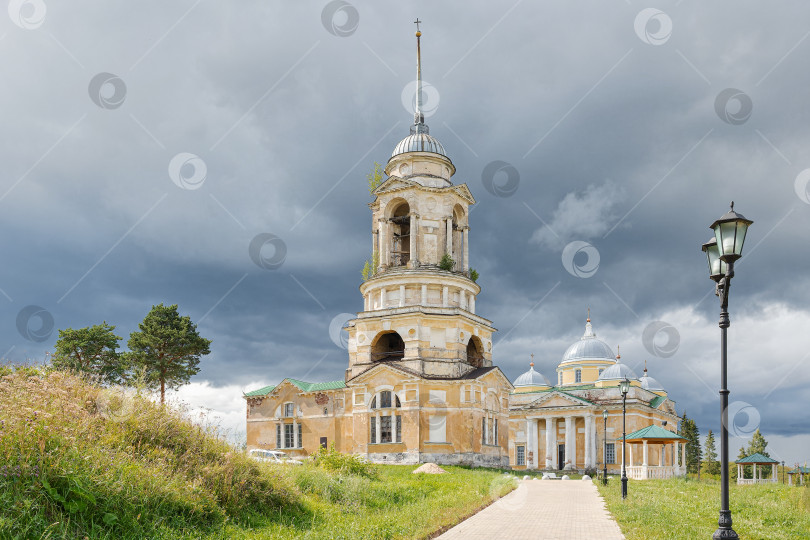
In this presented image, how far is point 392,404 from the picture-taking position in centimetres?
4259

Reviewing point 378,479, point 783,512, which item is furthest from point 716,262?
point 378,479

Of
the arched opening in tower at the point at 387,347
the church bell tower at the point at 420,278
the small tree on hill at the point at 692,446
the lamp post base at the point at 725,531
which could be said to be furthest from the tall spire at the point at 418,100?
the small tree on hill at the point at 692,446

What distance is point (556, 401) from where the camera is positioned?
60781 millimetres

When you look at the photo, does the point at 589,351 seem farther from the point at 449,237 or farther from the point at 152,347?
the point at 152,347

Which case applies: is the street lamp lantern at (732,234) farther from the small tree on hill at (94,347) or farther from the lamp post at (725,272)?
the small tree on hill at (94,347)

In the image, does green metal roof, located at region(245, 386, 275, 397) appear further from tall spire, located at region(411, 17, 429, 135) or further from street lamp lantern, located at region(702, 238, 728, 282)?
street lamp lantern, located at region(702, 238, 728, 282)

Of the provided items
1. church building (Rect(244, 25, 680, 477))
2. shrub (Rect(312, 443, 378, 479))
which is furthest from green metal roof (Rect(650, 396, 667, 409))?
shrub (Rect(312, 443, 378, 479))

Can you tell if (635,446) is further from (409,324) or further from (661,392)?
(409,324)

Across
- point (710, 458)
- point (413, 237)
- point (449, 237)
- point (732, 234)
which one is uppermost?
point (449, 237)

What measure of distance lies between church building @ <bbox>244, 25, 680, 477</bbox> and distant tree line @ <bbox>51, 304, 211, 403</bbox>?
Result: 7.24 metres

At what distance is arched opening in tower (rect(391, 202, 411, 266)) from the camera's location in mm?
48125

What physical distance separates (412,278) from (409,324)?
310cm

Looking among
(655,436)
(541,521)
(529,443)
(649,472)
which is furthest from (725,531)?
(529,443)

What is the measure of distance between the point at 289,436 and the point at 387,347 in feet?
34.1
